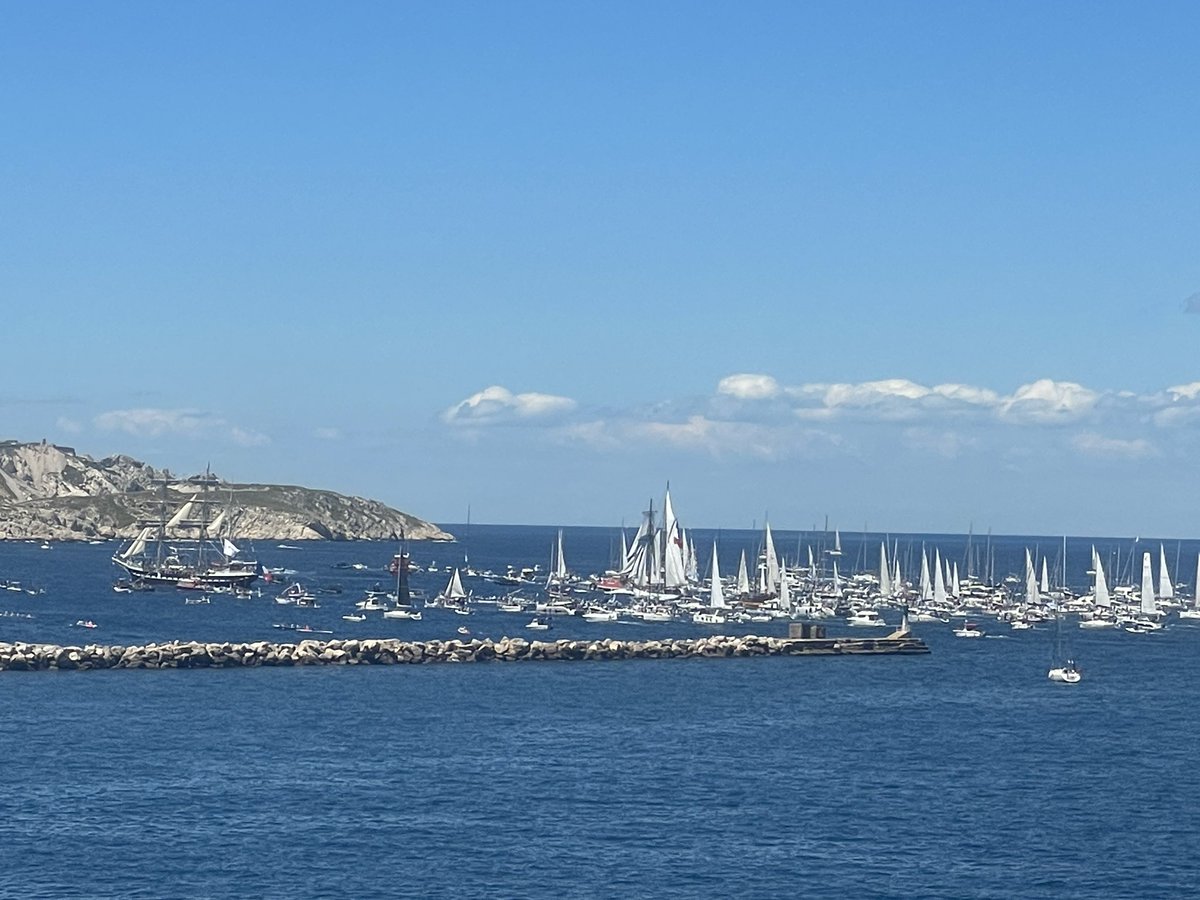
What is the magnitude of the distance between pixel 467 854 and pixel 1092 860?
79.8 ft

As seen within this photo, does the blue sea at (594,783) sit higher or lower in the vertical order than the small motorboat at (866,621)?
lower

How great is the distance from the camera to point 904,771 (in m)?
84.4

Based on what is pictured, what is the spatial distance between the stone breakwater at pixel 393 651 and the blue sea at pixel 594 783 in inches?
109

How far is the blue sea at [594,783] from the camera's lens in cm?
6259

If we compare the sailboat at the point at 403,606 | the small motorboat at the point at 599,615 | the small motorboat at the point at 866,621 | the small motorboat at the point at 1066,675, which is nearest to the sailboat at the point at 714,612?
the small motorboat at the point at 599,615

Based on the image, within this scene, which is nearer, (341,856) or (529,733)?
(341,856)

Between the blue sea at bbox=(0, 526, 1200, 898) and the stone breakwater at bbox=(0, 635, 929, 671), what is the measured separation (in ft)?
9.09

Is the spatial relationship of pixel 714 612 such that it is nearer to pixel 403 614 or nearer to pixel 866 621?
pixel 866 621

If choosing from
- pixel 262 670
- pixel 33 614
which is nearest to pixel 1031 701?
pixel 262 670

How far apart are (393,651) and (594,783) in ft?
172

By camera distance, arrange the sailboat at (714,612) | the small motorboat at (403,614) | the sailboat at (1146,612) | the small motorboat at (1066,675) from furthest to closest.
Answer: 1. the sailboat at (1146,612)
2. the sailboat at (714,612)
3. the small motorboat at (403,614)
4. the small motorboat at (1066,675)

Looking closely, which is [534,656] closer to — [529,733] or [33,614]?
[529,733]

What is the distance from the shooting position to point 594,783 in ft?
260

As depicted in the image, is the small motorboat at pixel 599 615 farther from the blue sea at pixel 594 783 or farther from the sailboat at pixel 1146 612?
the sailboat at pixel 1146 612
